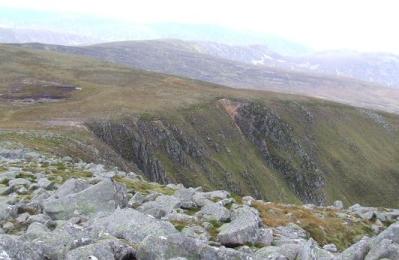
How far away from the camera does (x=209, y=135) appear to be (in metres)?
130

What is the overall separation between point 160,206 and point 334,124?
163m

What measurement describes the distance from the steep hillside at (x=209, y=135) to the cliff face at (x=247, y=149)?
1.08ft

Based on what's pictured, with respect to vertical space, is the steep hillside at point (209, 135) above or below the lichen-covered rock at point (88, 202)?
below

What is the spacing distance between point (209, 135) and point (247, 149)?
14.1 m

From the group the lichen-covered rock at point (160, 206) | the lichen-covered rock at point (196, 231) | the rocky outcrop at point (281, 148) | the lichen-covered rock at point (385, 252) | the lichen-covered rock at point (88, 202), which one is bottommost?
the rocky outcrop at point (281, 148)

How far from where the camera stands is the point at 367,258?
1427 cm

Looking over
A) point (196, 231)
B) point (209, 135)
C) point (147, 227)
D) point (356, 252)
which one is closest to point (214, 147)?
point (209, 135)

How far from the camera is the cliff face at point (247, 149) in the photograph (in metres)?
104

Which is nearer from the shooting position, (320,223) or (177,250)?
(177,250)

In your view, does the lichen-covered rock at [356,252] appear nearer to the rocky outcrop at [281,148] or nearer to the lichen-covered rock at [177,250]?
the lichen-covered rock at [177,250]

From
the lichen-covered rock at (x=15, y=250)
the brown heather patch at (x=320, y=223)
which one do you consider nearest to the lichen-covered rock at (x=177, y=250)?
the lichen-covered rock at (x=15, y=250)

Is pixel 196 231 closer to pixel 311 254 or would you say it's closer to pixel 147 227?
pixel 147 227

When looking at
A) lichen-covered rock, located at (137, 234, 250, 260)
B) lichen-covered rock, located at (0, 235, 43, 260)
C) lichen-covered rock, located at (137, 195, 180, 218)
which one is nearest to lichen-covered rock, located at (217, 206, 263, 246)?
lichen-covered rock, located at (137, 195, 180, 218)

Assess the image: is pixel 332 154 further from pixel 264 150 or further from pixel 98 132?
pixel 98 132
